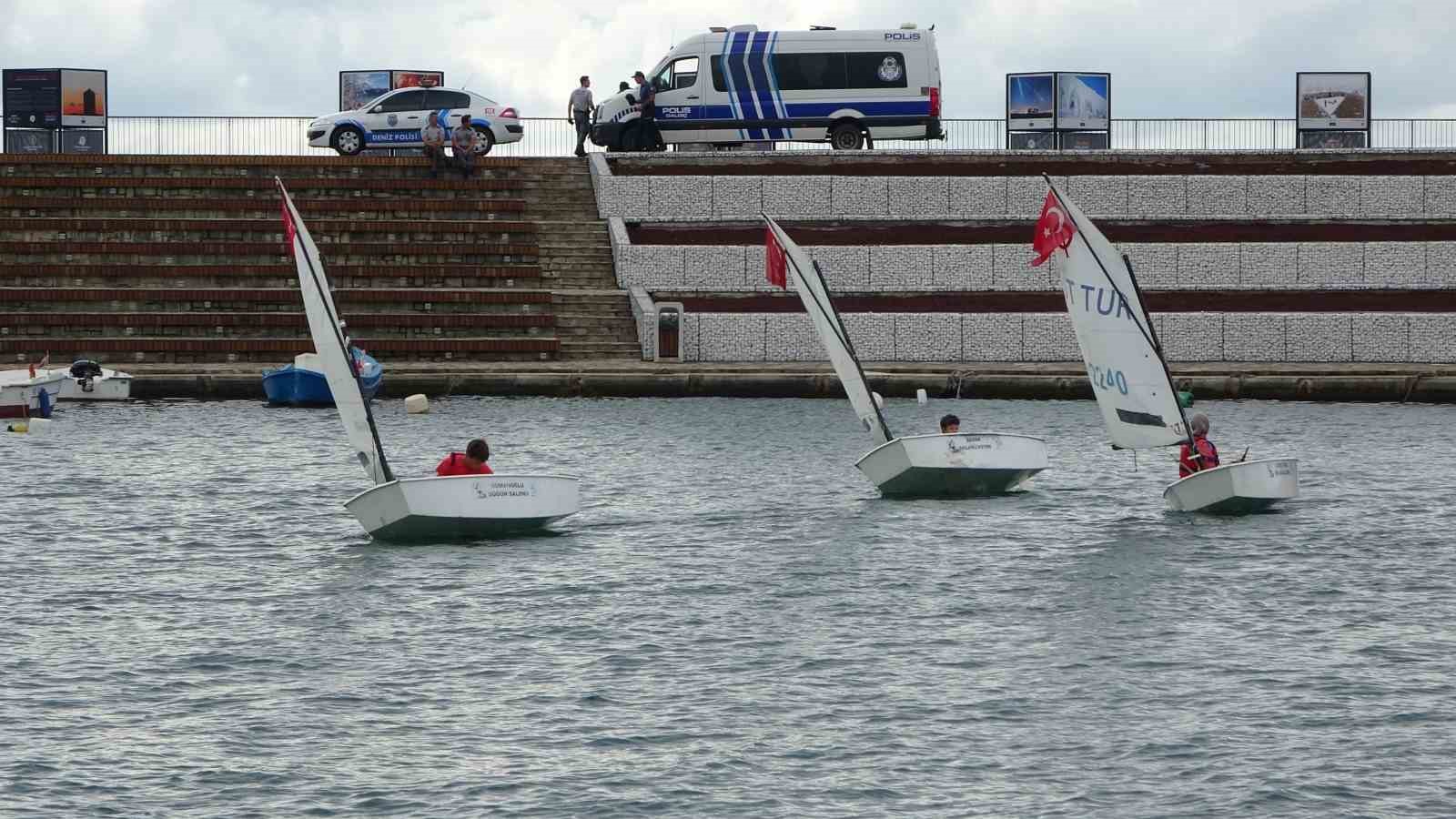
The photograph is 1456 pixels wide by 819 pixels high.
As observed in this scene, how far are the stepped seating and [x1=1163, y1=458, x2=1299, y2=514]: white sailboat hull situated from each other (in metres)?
25.0

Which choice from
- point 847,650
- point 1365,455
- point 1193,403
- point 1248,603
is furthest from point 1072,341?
point 847,650

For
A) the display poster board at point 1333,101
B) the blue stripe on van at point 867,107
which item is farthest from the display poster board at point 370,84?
the display poster board at point 1333,101

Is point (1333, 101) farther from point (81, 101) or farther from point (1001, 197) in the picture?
point (81, 101)

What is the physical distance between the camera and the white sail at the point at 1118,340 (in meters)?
34.7

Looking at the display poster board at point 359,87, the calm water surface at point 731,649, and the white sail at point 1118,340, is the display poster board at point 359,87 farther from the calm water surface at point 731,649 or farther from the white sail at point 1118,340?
the white sail at point 1118,340

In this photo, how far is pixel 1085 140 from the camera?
70.1 metres

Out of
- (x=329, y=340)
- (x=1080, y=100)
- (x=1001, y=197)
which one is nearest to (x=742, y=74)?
(x=1001, y=197)

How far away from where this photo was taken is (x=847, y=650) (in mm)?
25141

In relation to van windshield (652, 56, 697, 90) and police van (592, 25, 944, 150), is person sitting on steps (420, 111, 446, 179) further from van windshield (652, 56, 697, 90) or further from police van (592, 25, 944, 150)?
van windshield (652, 56, 697, 90)

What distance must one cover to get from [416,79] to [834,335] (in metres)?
39.3

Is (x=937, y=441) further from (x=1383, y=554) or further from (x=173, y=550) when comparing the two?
(x=173, y=550)

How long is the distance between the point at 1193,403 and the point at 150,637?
32163 mm

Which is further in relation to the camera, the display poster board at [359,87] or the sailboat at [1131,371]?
the display poster board at [359,87]

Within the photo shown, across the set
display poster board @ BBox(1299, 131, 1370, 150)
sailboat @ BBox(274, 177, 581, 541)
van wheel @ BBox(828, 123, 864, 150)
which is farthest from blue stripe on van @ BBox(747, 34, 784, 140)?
sailboat @ BBox(274, 177, 581, 541)
